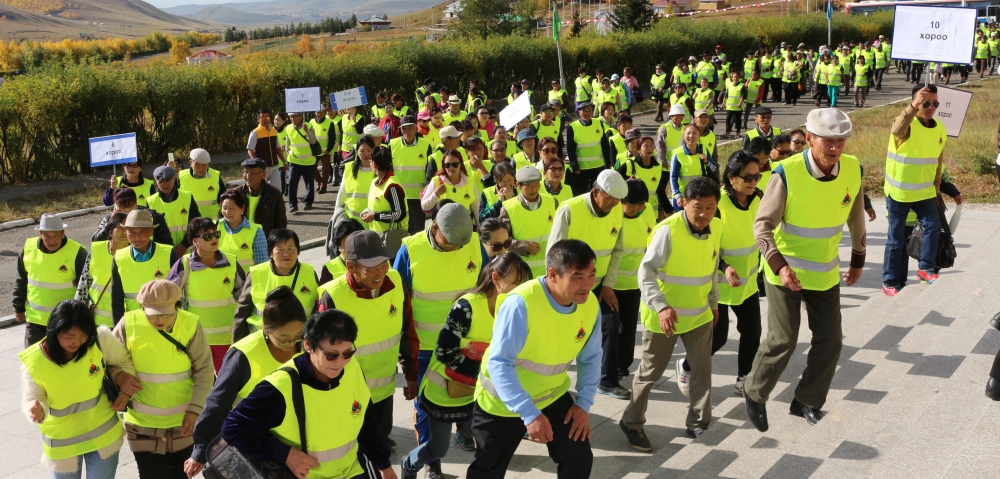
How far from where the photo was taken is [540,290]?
14.6ft

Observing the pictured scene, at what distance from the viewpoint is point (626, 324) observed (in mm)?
7422

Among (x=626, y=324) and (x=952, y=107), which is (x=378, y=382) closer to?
(x=626, y=324)

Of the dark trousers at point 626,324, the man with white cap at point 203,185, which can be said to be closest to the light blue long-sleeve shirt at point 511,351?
the dark trousers at point 626,324

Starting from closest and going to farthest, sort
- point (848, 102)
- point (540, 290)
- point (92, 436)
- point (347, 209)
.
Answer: point (540, 290) < point (92, 436) < point (347, 209) < point (848, 102)

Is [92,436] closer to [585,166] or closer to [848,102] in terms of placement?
[585,166]

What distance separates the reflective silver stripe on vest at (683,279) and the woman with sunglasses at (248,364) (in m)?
2.47

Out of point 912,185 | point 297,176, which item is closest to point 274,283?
point 912,185

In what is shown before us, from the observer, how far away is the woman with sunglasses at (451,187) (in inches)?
361

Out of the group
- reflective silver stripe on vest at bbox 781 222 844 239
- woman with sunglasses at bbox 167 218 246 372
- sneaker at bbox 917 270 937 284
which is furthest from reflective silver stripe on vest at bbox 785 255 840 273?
woman with sunglasses at bbox 167 218 246 372

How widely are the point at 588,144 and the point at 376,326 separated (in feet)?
26.1

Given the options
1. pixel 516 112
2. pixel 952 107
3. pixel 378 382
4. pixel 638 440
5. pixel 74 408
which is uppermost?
pixel 952 107

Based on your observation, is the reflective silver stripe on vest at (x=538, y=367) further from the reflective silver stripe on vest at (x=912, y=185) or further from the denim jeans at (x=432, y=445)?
the reflective silver stripe on vest at (x=912, y=185)

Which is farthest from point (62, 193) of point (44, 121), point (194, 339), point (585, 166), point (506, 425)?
point (506, 425)

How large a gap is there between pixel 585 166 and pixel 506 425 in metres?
8.55
